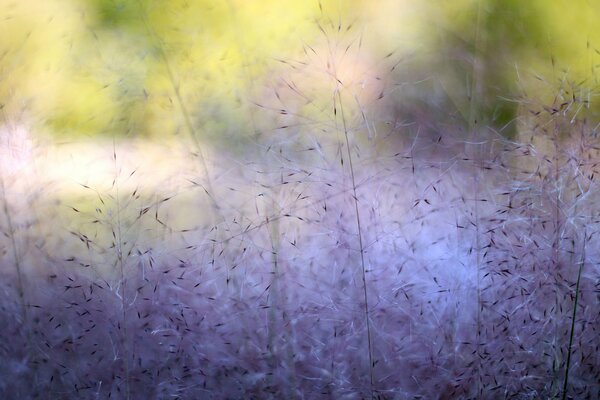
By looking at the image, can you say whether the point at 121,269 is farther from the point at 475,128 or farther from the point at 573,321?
the point at 573,321

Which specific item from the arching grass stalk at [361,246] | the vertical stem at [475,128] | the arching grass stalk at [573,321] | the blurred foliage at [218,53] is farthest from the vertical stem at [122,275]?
the arching grass stalk at [573,321]

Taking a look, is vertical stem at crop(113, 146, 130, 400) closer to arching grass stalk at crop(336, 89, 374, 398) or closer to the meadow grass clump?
the meadow grass clump

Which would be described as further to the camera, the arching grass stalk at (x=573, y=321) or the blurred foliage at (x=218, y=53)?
the arching grass stalk at (x=573, y=321)

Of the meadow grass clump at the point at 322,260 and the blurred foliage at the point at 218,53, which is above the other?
the blurred foliage at the point at 218,53

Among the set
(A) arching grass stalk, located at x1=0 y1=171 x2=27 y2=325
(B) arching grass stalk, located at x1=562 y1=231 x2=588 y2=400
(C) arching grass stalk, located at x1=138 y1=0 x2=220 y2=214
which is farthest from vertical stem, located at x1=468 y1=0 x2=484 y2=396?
(A) arching grass stalk, located at x1=0 y1=171 x2=27 y2=325

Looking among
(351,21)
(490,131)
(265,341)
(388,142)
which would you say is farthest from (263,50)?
(265,341)

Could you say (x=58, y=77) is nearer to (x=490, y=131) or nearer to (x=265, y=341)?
(x=265, y=341)

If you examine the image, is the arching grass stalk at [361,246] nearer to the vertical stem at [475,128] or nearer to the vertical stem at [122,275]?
the vertical stem at [475,128]
